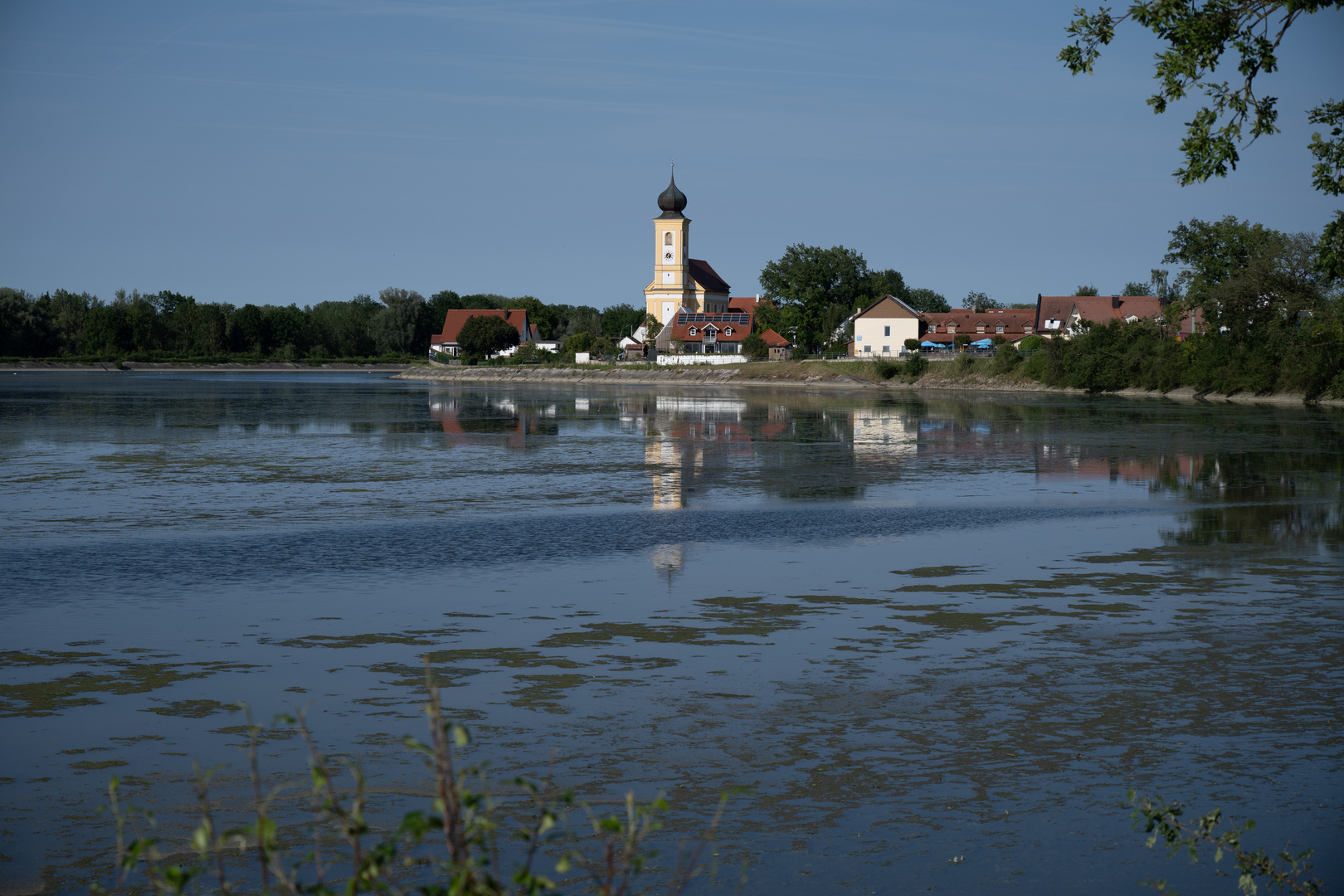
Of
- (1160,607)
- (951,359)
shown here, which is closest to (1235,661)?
(1160,607)

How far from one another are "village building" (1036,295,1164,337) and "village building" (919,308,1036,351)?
1.70 m

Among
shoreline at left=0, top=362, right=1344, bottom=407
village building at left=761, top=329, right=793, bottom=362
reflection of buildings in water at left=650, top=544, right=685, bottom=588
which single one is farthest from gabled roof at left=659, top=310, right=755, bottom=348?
reflection of buildings in water at left=650, top=544, right=685, bottom=588

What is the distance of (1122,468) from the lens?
26.3 metres

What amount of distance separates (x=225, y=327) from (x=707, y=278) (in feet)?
207

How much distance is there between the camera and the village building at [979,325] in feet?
384

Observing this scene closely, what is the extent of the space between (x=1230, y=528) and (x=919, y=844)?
A: 507 inches

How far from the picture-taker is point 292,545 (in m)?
15.7

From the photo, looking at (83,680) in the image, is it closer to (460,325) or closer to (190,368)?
(460,325)

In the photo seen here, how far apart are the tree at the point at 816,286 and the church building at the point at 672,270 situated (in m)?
18.6

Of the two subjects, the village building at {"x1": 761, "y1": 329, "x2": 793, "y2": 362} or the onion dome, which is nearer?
the village building at {"x1": 761, "y1": 329, "x2": 793, "y2": 362}

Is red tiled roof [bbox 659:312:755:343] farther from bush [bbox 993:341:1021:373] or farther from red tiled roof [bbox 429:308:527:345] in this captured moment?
bush [bbox 993:341:1021:373]

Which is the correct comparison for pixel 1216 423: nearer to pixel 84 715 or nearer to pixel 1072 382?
pixel 1072 382

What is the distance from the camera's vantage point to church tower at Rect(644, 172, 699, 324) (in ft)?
450

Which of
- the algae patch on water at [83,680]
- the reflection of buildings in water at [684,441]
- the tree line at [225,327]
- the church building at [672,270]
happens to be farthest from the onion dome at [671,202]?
the algae patch on water at [83,680]
